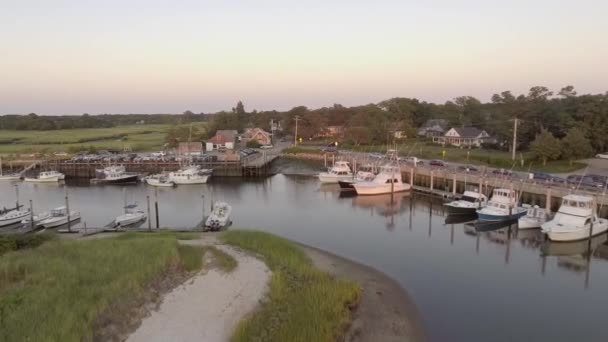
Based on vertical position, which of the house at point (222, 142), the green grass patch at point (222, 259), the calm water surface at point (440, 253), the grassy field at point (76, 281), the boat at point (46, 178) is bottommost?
the calm water surface at point (440, 253)

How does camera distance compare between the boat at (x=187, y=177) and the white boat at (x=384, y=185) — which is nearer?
the white boat at (x=384, y=185)

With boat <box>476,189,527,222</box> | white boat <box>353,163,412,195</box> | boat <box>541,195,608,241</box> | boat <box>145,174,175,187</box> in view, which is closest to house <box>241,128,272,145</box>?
boat <box>145,174,175,187</box>

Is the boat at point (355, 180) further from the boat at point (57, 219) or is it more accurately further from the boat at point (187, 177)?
the boat at point (57, 219)

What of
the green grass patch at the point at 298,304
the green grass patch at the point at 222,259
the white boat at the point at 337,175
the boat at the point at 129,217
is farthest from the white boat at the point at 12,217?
the white boat at the point at 337,175

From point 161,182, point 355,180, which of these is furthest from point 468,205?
point 161,182

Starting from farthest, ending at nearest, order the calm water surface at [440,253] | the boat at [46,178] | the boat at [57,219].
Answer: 1. the boat at [46,178]
2. the boat at [57,219]
3. the calm water surface at [440,253]

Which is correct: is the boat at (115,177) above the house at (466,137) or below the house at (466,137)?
below

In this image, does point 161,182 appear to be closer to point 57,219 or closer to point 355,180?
point 57,219

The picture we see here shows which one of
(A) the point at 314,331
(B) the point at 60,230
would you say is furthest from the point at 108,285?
(B) the point at 60,230
